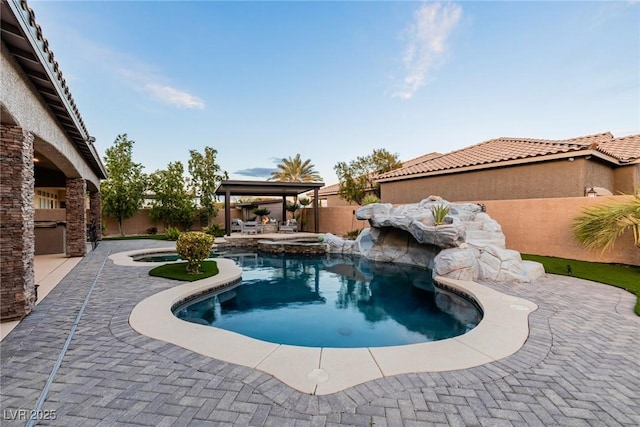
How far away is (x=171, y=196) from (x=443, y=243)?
1975cm

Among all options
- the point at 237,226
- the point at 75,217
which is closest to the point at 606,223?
the point at 75,217

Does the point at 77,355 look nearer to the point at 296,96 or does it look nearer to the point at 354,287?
the point at 354,287

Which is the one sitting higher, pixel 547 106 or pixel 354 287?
pixel 547 106

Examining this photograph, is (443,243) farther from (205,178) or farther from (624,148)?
(205,178)

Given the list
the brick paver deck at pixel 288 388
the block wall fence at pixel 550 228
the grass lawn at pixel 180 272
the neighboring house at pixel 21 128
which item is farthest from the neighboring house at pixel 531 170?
the neighboring house at pixel 21 128

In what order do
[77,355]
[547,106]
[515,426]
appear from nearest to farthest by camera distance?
[515,426] < [77,355] < [547,106]

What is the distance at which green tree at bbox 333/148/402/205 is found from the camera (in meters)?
21.2

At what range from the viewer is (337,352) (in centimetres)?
363

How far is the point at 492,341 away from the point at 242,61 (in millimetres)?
16075

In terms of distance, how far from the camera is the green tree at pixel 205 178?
22344mm

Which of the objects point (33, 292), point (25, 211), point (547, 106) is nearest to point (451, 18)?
point (547, 106)

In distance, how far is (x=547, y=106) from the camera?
13.2 metres

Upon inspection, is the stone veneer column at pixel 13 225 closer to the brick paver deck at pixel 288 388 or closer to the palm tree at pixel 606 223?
the brick paver deck at pixel 288 388

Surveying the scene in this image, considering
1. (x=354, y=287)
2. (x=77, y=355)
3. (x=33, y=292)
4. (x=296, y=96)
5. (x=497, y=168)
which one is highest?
(x=296, y=96)
